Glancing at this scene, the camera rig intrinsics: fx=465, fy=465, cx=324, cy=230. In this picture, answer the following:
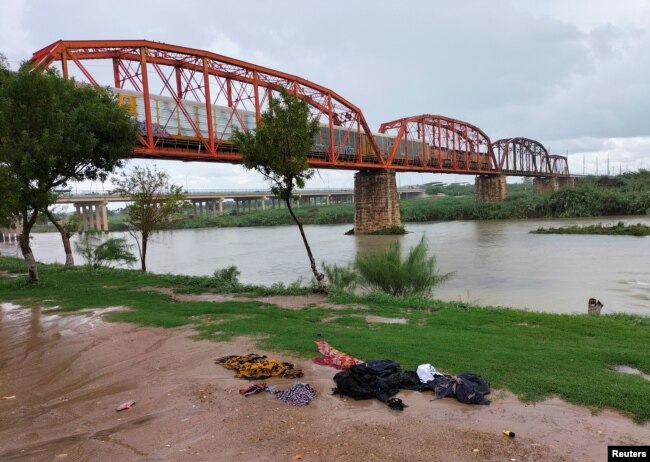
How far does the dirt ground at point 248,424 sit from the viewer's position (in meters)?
4.20

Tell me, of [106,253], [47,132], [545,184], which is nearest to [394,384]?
[47,132]

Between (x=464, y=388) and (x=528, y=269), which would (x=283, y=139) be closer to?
(x=464, y=388)

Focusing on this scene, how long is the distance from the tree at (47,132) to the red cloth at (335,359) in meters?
9.20

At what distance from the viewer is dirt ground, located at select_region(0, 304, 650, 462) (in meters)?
4.20

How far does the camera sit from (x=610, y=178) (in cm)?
8619

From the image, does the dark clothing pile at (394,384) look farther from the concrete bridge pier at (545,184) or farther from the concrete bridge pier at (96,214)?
the concrete bridge pier at (545,184)

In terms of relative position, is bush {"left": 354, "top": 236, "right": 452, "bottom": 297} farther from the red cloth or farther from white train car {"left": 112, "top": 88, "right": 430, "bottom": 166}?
white train car {"left": 112, "top": 88, "right": 430, "bottom": 166}

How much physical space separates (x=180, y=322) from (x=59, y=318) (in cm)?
309

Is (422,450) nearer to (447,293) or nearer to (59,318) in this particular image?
(59,318)

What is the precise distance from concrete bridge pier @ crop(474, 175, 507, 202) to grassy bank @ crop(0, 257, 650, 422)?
82616 millimetres

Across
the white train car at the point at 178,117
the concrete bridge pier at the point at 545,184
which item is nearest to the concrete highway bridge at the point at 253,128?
the white train car at the point at 178,117

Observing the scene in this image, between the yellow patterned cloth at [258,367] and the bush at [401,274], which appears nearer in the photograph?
the yellow patterned cloth at [258,367]

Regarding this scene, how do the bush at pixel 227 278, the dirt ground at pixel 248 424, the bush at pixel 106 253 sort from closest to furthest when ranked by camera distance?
the dirt ground at pixel 248 424, the bush at pixel 227 278, the bush at pixel 106 253

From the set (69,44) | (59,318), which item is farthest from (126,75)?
(59,318)
